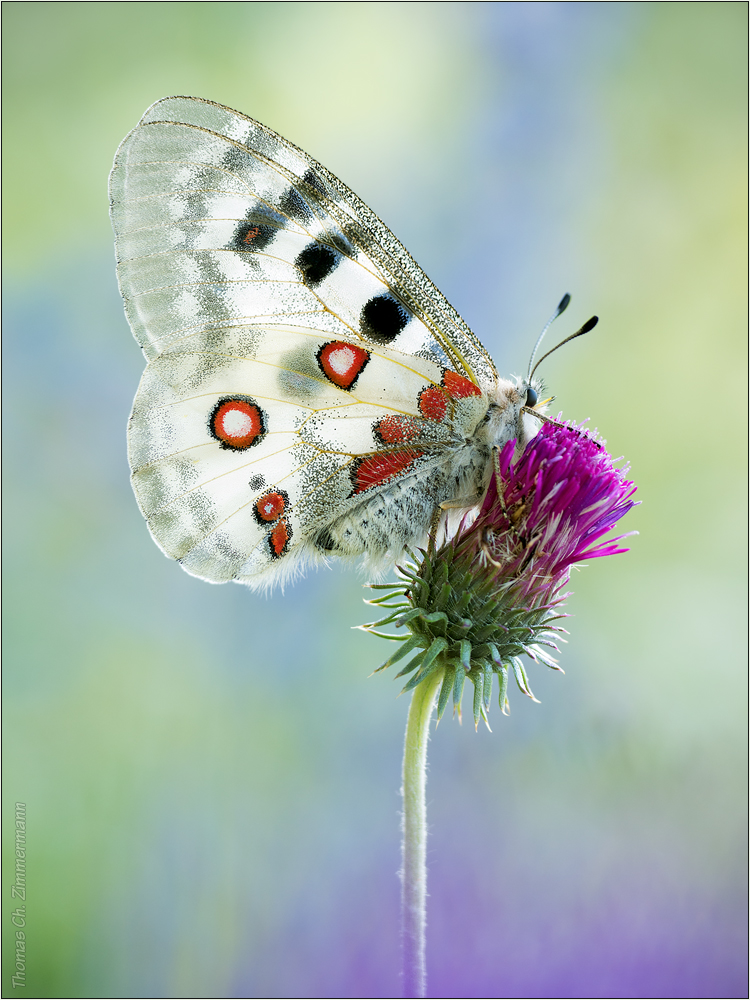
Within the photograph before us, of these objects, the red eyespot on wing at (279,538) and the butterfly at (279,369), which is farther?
the red eyespot on wing at (279,538)

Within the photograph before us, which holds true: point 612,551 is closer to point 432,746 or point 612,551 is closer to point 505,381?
point 505,381

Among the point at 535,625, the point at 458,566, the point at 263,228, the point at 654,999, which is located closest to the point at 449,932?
the point at 654,999

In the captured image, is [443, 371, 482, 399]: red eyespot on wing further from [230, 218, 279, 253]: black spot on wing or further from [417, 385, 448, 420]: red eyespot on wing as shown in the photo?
[230, 218, 279, 253]: black spot on wing

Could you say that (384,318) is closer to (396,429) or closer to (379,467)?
(396,429)

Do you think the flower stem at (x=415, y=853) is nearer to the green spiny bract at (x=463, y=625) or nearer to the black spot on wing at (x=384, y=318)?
the green spiny bract at (x=463, y=625)

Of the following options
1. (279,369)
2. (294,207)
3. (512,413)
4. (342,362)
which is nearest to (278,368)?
(279,369)

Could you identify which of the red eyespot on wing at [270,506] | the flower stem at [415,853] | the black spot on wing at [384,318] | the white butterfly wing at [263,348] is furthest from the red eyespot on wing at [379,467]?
the flower stem at [415,853]

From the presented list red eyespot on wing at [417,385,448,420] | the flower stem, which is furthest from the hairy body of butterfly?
the flower stem
